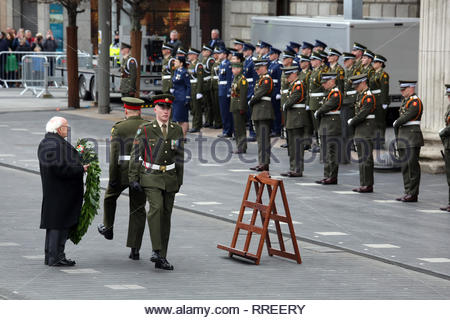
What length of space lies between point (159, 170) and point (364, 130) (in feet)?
20.5

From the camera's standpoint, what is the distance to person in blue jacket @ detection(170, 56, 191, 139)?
2169cm

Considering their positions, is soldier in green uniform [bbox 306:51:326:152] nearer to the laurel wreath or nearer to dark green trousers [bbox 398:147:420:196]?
dark green trousers [bbox 398:147:420:196]

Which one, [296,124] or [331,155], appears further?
[296,124]

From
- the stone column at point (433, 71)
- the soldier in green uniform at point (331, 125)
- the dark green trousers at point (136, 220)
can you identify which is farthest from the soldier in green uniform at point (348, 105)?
the dark green trousers at point (136, 220)

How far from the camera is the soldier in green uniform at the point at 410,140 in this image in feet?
50.6

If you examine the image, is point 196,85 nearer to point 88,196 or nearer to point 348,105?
point 348,105

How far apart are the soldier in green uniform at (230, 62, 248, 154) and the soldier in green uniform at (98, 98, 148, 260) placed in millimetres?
8640

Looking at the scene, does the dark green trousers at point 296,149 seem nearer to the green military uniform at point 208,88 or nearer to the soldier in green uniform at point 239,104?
the soldier in green uniform at point 239,104

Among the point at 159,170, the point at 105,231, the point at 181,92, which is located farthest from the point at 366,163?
the point at 181,92

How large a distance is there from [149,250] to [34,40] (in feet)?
86.5

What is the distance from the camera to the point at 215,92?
947 inches

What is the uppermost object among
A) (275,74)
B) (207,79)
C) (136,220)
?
(275,74)
